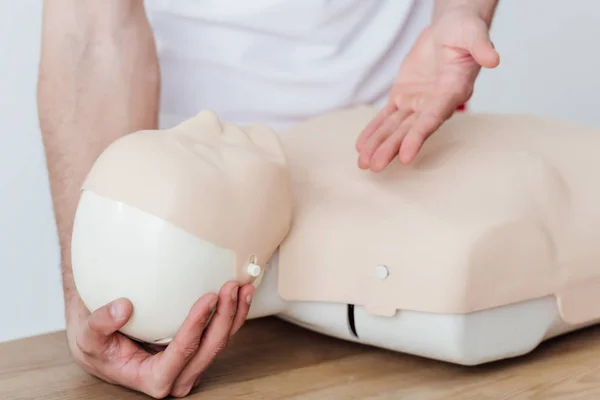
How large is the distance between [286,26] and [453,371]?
648 mm

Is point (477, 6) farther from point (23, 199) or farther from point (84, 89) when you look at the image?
point (23, 199)

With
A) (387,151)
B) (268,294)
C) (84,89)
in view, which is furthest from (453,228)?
(84,89)

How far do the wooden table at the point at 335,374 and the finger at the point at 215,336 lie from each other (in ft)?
0.10

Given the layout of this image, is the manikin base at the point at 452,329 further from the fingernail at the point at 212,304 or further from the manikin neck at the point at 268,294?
the fingernail at the point at 212,304

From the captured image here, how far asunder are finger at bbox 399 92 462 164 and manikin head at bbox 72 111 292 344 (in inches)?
6.6

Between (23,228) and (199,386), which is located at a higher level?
(199,386)

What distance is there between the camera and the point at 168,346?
945 mm

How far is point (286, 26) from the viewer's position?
1440 mm

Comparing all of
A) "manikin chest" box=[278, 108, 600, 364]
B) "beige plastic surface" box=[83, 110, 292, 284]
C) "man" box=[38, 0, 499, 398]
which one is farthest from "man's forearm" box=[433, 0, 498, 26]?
"beige plastic surface" box=[83, 110, 292, 284]

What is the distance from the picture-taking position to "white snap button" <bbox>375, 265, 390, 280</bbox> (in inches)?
39.8

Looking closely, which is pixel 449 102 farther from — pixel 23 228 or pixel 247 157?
pixel 23 228

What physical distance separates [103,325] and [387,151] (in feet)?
1.28

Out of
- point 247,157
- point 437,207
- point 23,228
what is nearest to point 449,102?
point 437,207

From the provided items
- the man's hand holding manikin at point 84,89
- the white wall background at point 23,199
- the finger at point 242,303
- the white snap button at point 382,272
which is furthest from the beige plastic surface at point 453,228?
the white wall background at point 23,199
